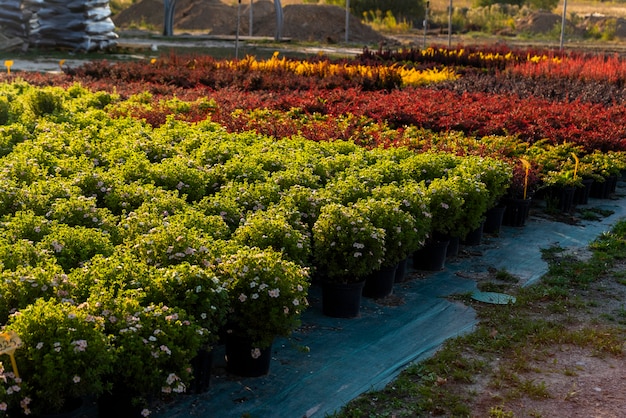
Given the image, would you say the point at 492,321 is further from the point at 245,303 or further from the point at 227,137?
the point at 227,137

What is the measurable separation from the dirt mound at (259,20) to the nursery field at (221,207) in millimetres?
26752

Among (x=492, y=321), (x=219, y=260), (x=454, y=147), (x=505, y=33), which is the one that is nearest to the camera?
(x=219, y=260)

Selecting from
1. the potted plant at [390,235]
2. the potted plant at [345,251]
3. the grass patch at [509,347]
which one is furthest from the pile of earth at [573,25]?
the potted plant at [345,251]

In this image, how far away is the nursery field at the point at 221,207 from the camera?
4543mm

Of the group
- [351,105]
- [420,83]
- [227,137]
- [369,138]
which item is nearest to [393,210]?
[227,137]

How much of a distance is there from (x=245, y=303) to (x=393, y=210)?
1.98 metres

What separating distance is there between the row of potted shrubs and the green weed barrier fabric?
1.03ft

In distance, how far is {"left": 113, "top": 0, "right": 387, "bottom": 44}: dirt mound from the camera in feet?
137

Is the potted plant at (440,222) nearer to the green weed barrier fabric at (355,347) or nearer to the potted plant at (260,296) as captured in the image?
the green weed barrier fabric at (355,347)

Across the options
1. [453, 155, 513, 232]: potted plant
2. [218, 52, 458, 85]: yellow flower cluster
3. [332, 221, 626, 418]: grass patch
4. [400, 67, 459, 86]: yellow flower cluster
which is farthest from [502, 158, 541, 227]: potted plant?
[400, 67, 459, 86]: yellow flower cluster

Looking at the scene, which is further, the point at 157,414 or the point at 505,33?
the point at 505,33

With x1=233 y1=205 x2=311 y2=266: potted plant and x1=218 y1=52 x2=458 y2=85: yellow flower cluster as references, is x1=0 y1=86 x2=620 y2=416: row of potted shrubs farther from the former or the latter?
x1=218 y1=52 x2=458 y2=85: yellow flower cluster

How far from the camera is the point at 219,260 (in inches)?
220

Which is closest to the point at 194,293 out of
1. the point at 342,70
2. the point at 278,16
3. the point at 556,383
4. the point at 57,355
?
the point at 57,355
